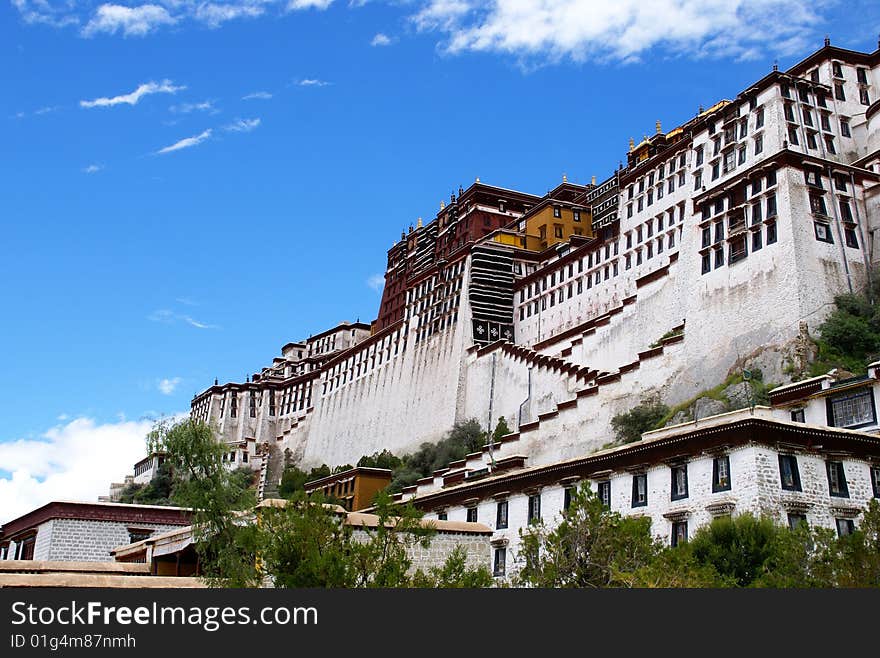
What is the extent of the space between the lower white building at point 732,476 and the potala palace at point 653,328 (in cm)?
6

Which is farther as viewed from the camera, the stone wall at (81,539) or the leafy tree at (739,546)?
the stone wall at (81,539)

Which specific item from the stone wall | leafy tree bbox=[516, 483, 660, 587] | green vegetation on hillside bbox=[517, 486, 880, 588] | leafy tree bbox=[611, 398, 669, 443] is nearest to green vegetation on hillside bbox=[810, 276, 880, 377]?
leafy tree bbox=[611, 398, 669, 443]

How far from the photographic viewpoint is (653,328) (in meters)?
54.7

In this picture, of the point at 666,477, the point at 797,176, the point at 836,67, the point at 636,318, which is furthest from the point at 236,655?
the point at 836,67

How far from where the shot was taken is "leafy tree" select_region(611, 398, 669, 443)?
149ft

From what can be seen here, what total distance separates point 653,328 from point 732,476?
2833cm

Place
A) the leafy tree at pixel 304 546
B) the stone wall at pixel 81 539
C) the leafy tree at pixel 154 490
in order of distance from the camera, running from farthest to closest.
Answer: the leafy tree at pixel 154 490 → the stone wall at pixel 81 539 → the leafy tree at pixel 304 546

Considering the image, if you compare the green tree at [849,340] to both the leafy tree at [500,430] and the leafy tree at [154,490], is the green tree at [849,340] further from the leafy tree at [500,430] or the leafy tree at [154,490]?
the leafy tree at [154,490]

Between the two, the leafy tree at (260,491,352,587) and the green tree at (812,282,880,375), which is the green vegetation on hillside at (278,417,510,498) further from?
the leafy tree at (260,491,352,587)

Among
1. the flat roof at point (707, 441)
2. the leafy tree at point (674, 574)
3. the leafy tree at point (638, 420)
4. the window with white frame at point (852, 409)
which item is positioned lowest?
the leafy tree at point (674, 574)

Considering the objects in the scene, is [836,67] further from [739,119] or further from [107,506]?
[107,506]

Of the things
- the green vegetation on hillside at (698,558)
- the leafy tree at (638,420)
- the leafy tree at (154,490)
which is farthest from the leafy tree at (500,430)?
the leafy tree at (154,490)

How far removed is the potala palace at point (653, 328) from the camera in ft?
93.2

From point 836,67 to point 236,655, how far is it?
5476cm
